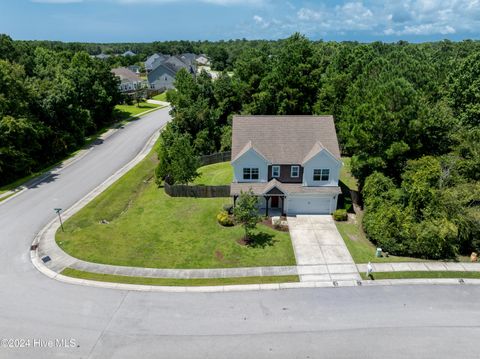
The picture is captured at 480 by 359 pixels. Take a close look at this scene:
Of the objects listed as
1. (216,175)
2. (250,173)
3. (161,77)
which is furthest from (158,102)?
(250,173)

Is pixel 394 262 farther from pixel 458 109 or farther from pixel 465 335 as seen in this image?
pixel 458 109

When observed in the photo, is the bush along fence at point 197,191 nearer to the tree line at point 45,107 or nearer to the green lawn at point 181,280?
the green lawn at point 181,280

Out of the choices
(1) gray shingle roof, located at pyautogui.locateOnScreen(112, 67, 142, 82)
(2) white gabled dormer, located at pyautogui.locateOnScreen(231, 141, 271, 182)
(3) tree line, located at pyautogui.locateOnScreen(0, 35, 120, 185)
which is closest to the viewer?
(2) white gabled dormer, located at pyautogui.locateOnScreen(231, 141, 271, 182)

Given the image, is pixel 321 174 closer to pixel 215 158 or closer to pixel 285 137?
pixel 285 137

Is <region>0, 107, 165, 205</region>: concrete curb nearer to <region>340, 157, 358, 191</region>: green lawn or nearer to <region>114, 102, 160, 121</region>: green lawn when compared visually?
<region>114, 102, 160, 121</region>: green lawn

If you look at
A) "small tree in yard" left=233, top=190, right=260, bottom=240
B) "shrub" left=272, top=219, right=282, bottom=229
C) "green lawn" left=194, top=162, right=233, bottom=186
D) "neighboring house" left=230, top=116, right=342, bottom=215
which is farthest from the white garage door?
"green lawn" left=194, top=162, right=233, bottom=186

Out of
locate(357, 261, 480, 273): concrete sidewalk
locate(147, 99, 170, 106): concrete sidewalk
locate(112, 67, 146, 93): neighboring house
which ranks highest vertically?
locate(112, 67, 146, 93): neighboring house

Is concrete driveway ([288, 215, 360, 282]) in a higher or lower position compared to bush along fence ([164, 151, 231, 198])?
lower
